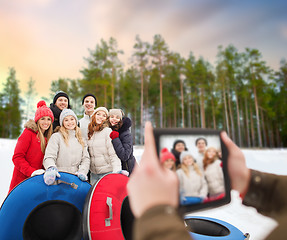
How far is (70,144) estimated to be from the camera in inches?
87.7

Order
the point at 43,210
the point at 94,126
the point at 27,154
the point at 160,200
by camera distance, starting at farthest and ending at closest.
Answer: the point at 94,126, the point at 27,154, the point at 43,210, the point at 160,200

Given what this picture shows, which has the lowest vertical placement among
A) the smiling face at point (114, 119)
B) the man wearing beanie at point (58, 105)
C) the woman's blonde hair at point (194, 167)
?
the woman's blonde hair at point (194, 167)

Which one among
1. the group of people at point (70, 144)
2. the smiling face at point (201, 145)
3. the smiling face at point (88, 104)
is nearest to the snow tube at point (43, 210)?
the group of people at point (70, 144)

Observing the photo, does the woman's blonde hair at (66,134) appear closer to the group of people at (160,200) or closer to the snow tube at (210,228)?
the snow tube at (210,228)

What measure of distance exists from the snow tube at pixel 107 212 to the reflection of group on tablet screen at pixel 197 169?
3.51 ft

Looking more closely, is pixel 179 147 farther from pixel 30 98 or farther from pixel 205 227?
pixel 30 98

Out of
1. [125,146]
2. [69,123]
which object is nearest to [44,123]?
[69,123]

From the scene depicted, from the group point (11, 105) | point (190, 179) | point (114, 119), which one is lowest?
point (190, 179)

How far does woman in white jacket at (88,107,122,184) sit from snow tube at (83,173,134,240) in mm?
844

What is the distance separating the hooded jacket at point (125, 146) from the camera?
8.71 ft

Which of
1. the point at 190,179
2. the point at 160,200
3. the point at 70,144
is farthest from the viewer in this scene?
the point at 70,144

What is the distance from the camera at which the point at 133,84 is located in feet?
85.0

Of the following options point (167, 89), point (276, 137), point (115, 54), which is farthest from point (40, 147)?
point (276, 137)

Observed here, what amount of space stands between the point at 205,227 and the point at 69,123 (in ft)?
6.45
